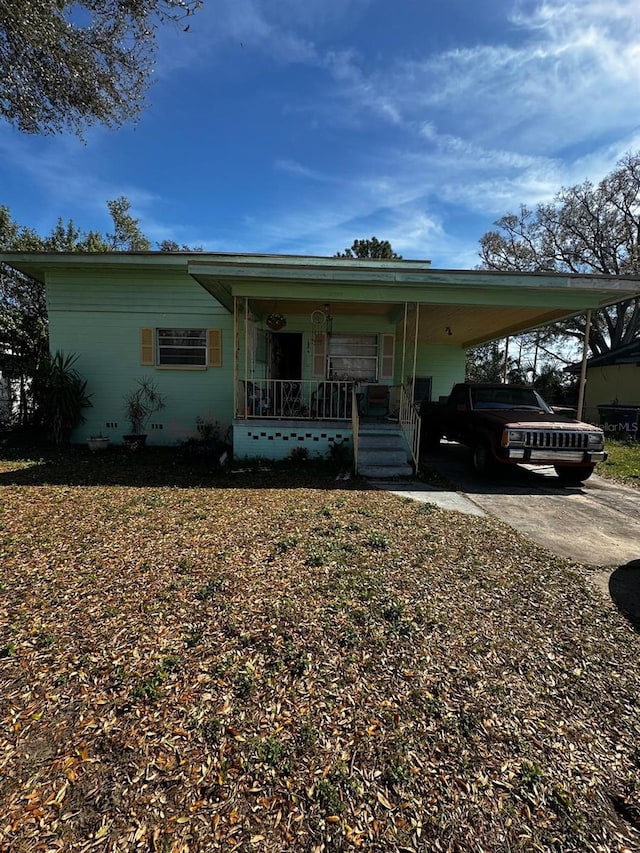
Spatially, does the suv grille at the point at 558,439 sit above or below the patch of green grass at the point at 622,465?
above

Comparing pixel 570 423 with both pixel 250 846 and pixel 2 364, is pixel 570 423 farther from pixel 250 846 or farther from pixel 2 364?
pixel 2 364

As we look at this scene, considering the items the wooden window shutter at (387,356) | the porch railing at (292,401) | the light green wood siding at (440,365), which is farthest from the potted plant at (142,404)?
the light green wood siding at (440,365)

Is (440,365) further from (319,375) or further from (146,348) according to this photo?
(146,348)

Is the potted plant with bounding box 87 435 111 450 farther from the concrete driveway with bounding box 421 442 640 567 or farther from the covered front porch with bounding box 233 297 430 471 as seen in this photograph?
the concrete driveway with bounding box 421 442 640 567

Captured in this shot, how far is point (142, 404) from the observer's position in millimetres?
10078

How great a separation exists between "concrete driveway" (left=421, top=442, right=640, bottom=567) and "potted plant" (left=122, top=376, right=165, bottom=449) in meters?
6.57

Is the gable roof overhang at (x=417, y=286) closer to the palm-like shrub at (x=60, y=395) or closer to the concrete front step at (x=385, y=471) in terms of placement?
the palm-like shrub at (x=60, y=395)

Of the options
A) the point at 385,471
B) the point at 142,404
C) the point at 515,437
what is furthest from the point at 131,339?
the point at 515,437

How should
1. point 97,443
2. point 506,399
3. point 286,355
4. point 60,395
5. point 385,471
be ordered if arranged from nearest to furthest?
point 385,471 → point 506,399 → point 97,443 → point 60,395 → point 286,355

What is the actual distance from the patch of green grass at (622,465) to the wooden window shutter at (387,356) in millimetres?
5129

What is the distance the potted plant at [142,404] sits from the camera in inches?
395

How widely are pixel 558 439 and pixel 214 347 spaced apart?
7.54m

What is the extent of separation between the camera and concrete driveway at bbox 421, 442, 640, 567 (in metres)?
4.44

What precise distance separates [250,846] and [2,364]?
13.6 m
